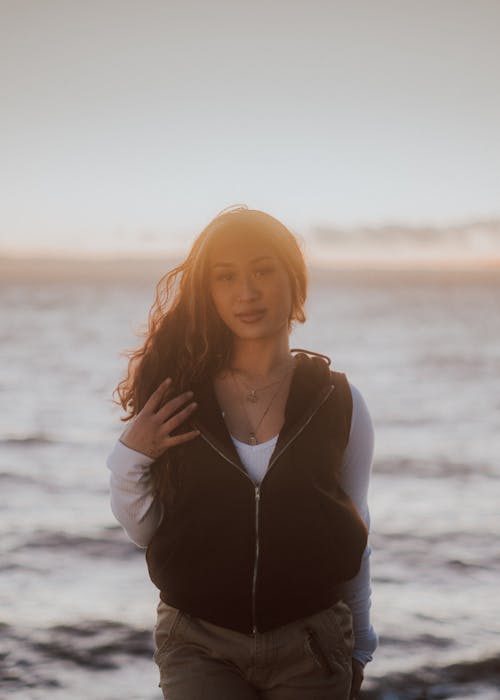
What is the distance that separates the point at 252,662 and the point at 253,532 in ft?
1.45

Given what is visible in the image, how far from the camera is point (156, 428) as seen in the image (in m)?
2.97

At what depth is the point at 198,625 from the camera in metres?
2.98

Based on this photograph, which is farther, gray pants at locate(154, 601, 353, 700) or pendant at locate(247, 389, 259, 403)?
pendant at locate(247, 389, 259, 403)

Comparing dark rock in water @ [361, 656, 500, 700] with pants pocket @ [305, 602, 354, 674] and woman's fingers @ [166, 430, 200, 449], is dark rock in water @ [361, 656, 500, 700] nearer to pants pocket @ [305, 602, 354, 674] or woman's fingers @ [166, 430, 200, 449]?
pants pocket @ [305, 602, 354, 674]

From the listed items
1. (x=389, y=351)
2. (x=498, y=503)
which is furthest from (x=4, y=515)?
(x=389, y=351)

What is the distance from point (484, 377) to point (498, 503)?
→ 653 inches

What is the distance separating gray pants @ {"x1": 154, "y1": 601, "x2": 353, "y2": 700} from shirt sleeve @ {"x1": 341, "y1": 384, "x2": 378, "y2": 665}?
0.26 m

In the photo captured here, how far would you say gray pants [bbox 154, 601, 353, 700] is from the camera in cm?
288

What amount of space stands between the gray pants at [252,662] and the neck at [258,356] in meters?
0.92

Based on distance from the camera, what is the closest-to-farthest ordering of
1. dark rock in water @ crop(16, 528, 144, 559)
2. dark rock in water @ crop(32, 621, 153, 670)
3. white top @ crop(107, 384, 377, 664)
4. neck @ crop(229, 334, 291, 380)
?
white top @ crop(107, 384, 377, 664) < neck @ crop(229, 334, 291, 380) < dark rock in water @ crop(32, 621, 153, 670) < dark rock in water @ crop(16, 528, 144, 559)

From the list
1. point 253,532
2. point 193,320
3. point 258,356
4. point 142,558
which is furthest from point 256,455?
point 142,558

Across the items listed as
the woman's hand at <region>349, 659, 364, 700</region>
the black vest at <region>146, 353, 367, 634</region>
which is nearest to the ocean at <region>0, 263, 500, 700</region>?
the black vest at <region>146, 353, 367, 634</region>

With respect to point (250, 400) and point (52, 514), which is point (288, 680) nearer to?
point (250, 400)

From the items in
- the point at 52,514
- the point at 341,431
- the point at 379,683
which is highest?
the point at 341,431
